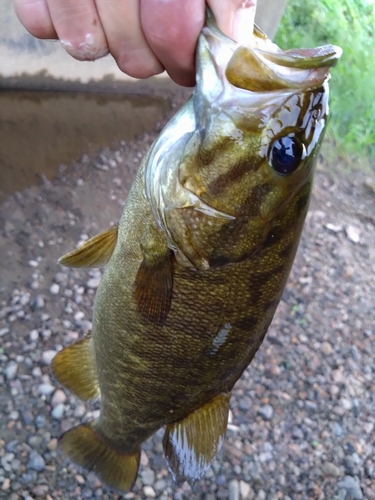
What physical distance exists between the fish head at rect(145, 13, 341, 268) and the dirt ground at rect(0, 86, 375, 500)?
184 cm

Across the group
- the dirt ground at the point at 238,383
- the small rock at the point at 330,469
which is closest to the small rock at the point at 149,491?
the dirt ground at the point at 238,383

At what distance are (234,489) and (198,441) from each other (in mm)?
1414

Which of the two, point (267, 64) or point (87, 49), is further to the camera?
point (87, 49)

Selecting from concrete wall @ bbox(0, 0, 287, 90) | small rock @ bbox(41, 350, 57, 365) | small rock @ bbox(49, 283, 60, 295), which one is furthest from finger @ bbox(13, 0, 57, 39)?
concrete wall @ bbox(0, 0, 287, 90)

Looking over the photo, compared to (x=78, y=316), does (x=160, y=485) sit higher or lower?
lower

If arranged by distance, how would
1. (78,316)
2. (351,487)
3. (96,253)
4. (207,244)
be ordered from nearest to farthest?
(207,244) < (96,253) < (351,487) < (78,316)

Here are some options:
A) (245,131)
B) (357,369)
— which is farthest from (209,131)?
(357,369)

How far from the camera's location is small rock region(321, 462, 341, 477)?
3.00 meters

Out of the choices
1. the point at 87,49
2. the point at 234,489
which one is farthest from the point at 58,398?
the point at 87,49

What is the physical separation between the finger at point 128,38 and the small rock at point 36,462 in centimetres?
211

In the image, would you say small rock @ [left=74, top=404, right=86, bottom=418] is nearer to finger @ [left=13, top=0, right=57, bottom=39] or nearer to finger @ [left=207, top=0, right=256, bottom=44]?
finger @ [left=13, top=0, right=57, bottom=39]

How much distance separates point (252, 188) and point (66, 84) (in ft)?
13.7

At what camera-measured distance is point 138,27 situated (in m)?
1.05

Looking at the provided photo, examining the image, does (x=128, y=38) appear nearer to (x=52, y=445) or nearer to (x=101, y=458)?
Answer: (x=101, y=458)
